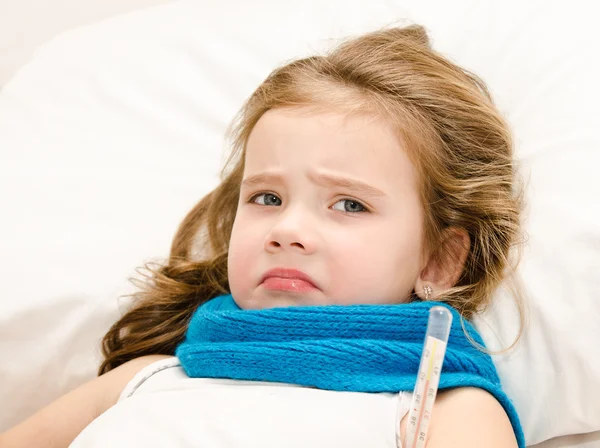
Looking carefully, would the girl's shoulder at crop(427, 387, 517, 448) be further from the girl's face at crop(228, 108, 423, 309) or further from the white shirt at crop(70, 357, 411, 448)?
the girl's face at crop(228, 108, 423, 309)

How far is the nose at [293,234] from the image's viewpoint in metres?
1.04

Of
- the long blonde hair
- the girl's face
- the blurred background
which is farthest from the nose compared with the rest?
the blurred background

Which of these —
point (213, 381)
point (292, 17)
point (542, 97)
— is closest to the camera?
point (213, 381)

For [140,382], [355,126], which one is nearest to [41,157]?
[140,382]

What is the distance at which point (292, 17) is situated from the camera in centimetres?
154

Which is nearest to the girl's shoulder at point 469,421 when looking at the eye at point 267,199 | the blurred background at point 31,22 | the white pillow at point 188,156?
the white pillow at point 188,156

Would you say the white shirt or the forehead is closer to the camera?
the white shirt

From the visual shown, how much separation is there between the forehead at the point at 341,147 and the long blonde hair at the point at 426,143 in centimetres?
2

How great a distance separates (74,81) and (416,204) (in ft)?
2.43

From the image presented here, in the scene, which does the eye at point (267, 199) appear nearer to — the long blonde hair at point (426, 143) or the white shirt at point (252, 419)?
the long blonde hair at point (426, 143)

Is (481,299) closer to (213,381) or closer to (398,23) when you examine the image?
(213,381)

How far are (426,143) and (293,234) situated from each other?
0.23 m

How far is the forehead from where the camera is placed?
42.3 inches

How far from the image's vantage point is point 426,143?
1.13 metres
